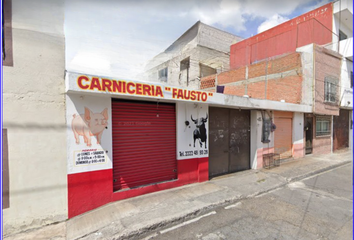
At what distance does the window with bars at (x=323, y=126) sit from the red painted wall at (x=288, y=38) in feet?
17.1

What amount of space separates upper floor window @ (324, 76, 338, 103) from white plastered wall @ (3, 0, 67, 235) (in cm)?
1405

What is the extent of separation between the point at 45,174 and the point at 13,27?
9.76 feet

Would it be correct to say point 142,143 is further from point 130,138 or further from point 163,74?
point 163,74

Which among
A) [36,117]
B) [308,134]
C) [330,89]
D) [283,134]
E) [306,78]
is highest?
[306,78]

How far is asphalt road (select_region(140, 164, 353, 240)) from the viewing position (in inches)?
135

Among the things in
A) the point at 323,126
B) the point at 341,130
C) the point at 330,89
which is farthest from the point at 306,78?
the point at 341,130

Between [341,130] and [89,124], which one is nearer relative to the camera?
[89,124]

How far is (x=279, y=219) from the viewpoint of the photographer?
3961mm

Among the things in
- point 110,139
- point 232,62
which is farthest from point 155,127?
point 232,62

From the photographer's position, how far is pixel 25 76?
3.59 meters

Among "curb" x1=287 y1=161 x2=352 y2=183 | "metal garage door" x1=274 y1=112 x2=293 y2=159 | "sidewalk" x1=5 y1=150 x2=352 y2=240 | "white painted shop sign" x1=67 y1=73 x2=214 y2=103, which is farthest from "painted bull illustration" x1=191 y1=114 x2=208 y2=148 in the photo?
"metal garage door" x1=274 y1=112 x2=293 y2=159

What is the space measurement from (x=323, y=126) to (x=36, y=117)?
15276 mm

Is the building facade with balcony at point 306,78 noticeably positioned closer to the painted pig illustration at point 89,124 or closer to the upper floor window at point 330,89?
the upper floor window at point 330,89

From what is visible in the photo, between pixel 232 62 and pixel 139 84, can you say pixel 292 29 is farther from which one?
pixel 139 84
